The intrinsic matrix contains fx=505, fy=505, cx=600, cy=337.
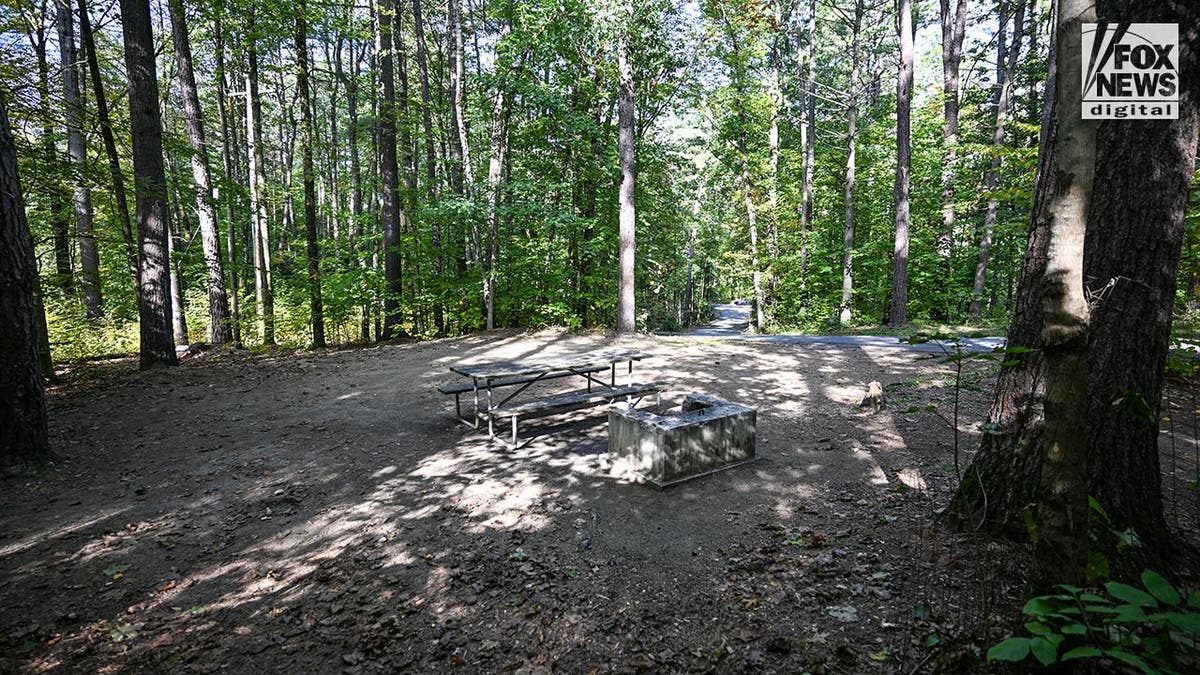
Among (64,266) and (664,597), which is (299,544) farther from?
(64,266)

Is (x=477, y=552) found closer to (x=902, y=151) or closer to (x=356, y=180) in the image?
(x=902, y=151)

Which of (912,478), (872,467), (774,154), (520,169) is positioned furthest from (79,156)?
(774,154)

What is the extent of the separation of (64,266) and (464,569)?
44.0ft

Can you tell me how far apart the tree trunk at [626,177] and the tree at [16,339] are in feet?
34.0

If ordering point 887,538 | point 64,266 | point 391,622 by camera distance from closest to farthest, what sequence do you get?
1. point 391,622
2. point 887,538
3. point 64,266

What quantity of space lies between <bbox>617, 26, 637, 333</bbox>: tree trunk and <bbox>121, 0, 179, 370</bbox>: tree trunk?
9.15 metres

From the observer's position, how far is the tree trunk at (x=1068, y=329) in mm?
1677

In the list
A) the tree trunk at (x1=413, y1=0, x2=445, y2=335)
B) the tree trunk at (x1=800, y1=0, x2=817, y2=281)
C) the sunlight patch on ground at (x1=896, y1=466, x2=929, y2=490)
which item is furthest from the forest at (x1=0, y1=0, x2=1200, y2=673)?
the tree trunk at (x1=800, y1=0, x2=817, y2=281)

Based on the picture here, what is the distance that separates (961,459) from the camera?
471 cm

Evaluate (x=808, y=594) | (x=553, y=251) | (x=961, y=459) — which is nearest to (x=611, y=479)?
(x=808, y=594)

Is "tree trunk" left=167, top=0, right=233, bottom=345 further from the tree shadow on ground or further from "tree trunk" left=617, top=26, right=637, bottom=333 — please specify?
"tree trunk" left=617, top=26, right=637, bottom=333

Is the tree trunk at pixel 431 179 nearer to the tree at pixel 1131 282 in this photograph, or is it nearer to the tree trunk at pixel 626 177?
the tree trunk at pixel 626 177

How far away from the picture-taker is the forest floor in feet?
8.68

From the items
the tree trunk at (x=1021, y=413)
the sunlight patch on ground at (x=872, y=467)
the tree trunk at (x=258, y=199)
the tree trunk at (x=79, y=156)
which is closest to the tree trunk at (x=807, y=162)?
the sunlight patch on ground at (x=872, y=467)
